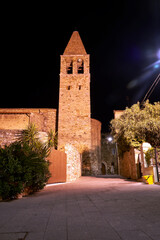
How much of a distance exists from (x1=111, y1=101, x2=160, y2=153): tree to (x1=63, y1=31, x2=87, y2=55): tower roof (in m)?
13.0

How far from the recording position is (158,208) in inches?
124

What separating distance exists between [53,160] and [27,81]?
28.6 m

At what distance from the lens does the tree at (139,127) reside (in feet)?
36.3

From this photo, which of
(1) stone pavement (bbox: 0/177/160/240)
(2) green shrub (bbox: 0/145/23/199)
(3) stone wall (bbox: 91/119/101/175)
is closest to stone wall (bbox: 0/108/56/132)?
(3) stone wall (bbox: 91/119/101/175)

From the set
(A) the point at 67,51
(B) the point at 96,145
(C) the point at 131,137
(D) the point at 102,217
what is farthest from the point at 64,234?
(A) the point at 67,51

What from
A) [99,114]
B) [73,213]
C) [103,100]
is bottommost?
[73,213]

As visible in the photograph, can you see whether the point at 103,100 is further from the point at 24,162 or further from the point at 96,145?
the point at 24,162

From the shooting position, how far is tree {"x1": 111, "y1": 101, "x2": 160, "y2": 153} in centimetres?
1105

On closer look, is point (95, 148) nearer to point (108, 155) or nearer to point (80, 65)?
point (108, 155)

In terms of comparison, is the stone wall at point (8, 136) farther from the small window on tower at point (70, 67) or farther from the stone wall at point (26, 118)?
the small window on tower at point (70, 67)

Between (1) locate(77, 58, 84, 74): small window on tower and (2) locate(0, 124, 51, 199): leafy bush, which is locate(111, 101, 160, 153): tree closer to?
(2) locate(0, 124, 51, 199): leafy bush

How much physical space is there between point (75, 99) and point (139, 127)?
1082 cm

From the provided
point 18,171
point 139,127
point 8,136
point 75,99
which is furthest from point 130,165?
point 75,99

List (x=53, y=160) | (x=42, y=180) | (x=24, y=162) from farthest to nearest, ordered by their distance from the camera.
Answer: (x=53, y=160), (x=42, y=180), (x=24, y=162)
